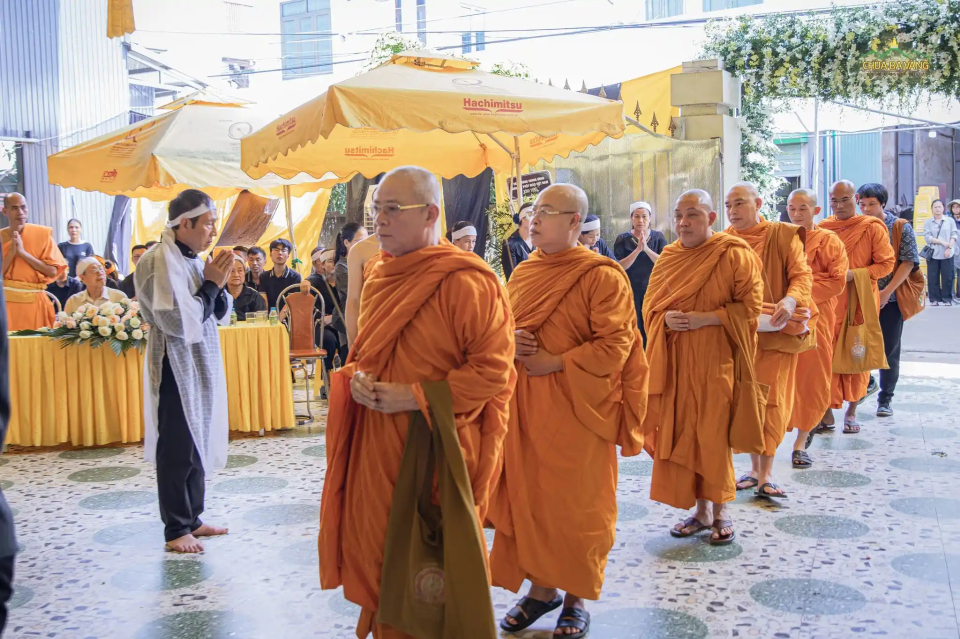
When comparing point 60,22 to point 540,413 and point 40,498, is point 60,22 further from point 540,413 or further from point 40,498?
point 540,413

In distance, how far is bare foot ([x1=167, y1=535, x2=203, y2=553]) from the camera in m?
4.34

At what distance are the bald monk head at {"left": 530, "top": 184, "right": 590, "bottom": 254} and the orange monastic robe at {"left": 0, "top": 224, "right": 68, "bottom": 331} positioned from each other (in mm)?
6595

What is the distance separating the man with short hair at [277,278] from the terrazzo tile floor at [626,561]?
11.9ft

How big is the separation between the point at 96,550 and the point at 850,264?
18.2 ft

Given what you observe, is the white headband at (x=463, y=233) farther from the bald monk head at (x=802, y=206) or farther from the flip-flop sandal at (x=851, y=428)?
the flip-flop sandal at (x=851, y=428)

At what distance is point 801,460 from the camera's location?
5.80 m

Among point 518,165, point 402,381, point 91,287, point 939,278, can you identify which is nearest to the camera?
point 402,381

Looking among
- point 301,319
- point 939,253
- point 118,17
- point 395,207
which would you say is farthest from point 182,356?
point 939,253

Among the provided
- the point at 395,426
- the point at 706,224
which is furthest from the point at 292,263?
the point at 395,426

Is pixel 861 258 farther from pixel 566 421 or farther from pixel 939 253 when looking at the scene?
pixel 939 253

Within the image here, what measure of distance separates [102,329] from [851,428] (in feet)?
18.9

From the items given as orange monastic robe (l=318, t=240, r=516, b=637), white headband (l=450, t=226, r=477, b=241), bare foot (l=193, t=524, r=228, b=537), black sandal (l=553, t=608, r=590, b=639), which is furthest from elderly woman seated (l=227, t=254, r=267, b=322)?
orange monastic robe (l=318, t=240, r=516, b=637)

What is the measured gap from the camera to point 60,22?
14.5 m

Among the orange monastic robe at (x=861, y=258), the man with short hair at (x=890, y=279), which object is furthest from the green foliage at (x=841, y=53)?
the orange monastic robe at (x=861, y=258)
